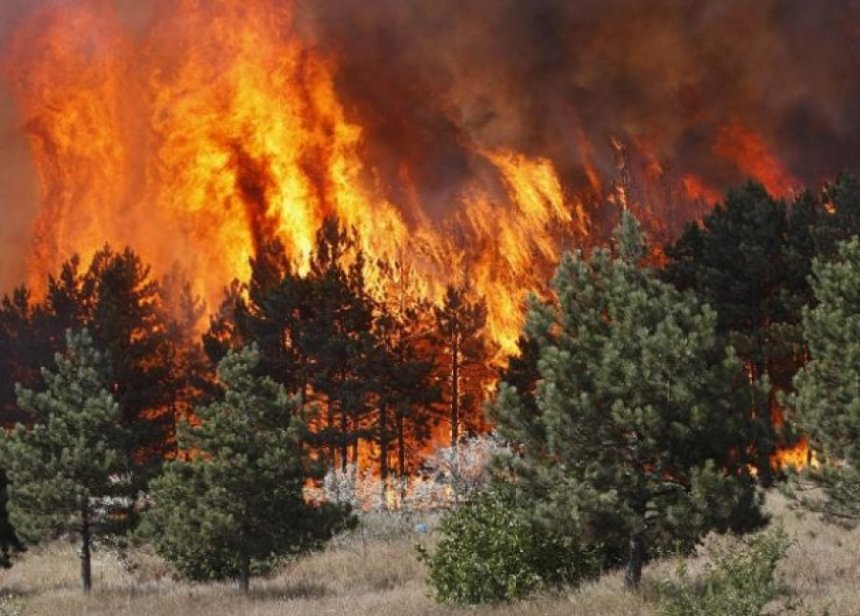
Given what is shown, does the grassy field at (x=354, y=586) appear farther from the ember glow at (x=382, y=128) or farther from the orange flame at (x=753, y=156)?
the orange flame at (x=753, y=156)

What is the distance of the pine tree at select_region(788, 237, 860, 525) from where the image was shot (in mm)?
23000

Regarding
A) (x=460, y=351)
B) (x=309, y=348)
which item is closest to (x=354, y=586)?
(x=309, y=348)

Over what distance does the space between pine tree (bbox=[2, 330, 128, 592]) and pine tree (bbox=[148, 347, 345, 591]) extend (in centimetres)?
403

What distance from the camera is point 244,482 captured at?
29.3m

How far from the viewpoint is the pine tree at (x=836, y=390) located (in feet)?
75.5

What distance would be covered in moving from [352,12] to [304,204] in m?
20.2

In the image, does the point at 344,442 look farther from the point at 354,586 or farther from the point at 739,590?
the point at 739,590

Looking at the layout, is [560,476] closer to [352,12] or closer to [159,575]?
[159,575]

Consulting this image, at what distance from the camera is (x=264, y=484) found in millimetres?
29594

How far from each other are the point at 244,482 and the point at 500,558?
9.10 metres

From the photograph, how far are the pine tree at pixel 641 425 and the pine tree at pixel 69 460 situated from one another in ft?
57.3

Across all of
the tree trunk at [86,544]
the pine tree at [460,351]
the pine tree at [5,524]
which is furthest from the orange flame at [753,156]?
the pine tree at [5,524]

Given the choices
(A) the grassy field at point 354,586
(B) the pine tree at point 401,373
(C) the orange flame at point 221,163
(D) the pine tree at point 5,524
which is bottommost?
Answer: (A) the grassy field at point 354,586

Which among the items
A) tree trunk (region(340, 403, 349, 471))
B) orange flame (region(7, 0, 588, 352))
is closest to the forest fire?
orange flame (region(7, 0, 588, 352))
